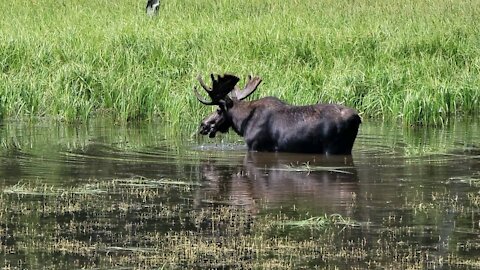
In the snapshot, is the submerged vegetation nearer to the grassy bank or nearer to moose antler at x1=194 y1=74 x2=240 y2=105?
moose antler at x1=194 y1=74 x2=240 y2=105

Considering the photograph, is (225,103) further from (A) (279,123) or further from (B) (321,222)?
(B) (321,222)

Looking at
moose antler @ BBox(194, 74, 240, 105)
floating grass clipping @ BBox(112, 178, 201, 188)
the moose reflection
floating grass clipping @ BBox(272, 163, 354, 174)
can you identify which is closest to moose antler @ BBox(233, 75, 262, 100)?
moose antler @ BBox(194, 74, 240, 105)

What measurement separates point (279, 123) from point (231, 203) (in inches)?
132

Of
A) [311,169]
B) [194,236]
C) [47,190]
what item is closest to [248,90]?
[311,169]

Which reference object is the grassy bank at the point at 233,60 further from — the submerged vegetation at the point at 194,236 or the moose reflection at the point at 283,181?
the submerged vegetation at the point at 194,236

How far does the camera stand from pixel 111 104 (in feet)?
49.6

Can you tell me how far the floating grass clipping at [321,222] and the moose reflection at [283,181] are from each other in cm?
35

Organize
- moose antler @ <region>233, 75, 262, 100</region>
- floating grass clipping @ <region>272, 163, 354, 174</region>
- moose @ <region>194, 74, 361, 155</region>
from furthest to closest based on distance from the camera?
moose antler @ <region>233, 75, 262, 100</region> < moose @ <region>194, 74, 361, 155</region> < floating grass clipping @ <region>272, 163, 354, 174</region>

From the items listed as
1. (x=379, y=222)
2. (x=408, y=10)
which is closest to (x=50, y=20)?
(x=408, y=10)

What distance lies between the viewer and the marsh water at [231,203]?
7.21 m

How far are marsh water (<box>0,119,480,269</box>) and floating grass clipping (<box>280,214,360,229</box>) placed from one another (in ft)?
0.04

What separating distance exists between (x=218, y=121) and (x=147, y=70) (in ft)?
11.3

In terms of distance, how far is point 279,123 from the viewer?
40.3ft

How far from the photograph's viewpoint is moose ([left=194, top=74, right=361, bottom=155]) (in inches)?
466
